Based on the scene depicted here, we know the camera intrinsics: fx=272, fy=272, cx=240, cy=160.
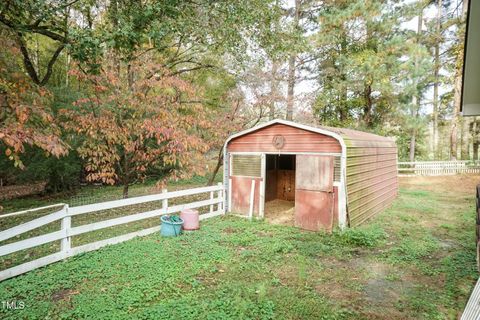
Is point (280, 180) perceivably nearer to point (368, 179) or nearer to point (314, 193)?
point (368, 179)

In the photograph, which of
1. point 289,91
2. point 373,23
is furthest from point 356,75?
point 289,91

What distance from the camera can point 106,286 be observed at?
4160 millimetres

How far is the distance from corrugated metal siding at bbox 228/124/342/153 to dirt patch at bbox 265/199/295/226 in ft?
7.31

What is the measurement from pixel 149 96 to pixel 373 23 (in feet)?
52.6

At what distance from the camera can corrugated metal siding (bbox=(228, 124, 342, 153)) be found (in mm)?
7152

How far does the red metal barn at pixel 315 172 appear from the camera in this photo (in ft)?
22.9

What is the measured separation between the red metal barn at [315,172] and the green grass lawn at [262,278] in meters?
0.68

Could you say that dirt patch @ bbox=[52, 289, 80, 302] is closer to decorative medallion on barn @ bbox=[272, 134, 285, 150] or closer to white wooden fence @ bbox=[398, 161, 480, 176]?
decorative medallion on barn @ bbox=[272, 134, 285, 150]

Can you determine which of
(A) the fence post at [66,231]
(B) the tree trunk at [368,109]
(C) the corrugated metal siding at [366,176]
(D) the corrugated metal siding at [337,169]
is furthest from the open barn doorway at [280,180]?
(B) the tree trunk at [368,109]

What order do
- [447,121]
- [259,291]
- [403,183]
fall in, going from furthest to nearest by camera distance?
[447,121] → [403,183] → [259,291]

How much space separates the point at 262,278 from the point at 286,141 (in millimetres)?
4234

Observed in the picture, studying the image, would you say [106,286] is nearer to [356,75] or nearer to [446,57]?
[356,75]

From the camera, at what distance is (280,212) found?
31.8 ft

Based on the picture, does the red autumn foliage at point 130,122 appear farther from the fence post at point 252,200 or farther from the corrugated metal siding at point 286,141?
the fence post at point 252,200
